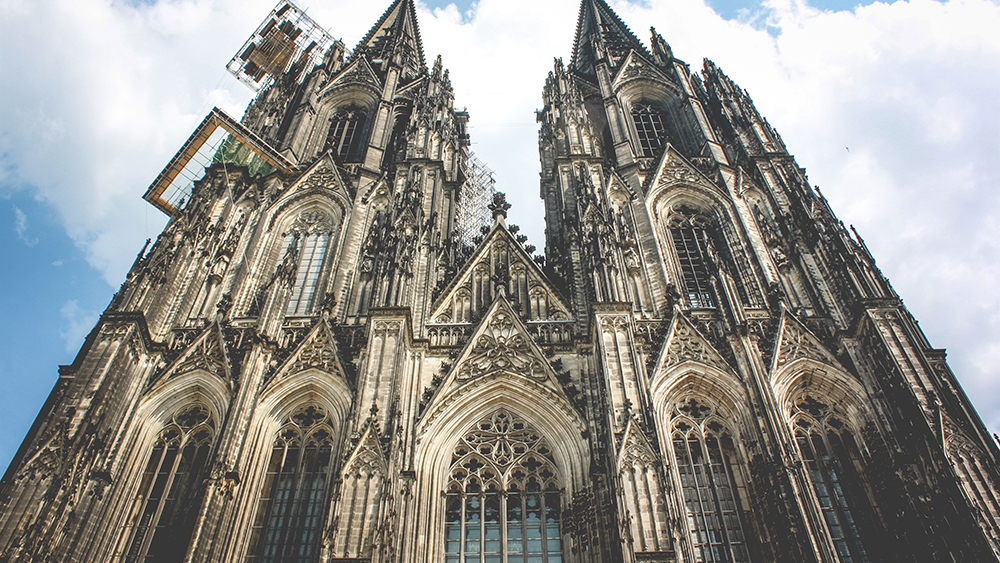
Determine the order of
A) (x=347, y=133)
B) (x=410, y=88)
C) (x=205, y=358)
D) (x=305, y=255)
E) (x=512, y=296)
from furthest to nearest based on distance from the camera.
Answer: (x=410, y=88) → (x=347, y=133) → (x=305, y=255) → (x=512, y=296) → (x=205, y=358)

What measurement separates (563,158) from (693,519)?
1290 cm

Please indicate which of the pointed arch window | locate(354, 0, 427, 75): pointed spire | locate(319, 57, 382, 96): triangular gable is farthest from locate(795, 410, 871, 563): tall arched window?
locate(354, 0, 427, 75): pointed spire

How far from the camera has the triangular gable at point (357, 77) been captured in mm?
31453

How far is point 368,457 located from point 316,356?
4.11 meters

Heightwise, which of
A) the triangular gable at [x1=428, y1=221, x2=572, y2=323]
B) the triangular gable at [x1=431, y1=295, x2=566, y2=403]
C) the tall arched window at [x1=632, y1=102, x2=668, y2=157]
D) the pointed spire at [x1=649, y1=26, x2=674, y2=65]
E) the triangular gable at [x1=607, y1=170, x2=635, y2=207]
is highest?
the pointed spire at [x1=649, y1=26, x2=674, y2=65]

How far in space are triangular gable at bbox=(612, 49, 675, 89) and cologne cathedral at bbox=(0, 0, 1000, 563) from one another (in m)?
7.33

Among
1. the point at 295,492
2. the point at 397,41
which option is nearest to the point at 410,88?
the point at 397,41

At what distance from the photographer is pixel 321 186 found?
80.8 ft

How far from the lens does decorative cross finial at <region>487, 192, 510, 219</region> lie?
2408cm

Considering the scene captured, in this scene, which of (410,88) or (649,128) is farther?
(410,88)

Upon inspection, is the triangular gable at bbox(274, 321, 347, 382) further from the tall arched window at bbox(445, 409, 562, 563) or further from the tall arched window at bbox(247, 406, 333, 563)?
the tall arched window at bbox(445, 409, 562, 563)

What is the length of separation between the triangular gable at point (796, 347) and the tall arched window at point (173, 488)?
12546 mm

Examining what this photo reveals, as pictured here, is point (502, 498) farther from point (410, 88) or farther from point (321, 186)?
point (410, 88)

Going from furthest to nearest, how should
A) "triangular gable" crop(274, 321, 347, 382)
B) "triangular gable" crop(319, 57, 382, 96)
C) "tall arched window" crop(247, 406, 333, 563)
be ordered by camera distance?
"triangular gable" crop(319, 57, 382, 96)
"triangular gable" crop(274, 321, 347, 382)
"tall arched window" crop(247, 406, 333, 563)
